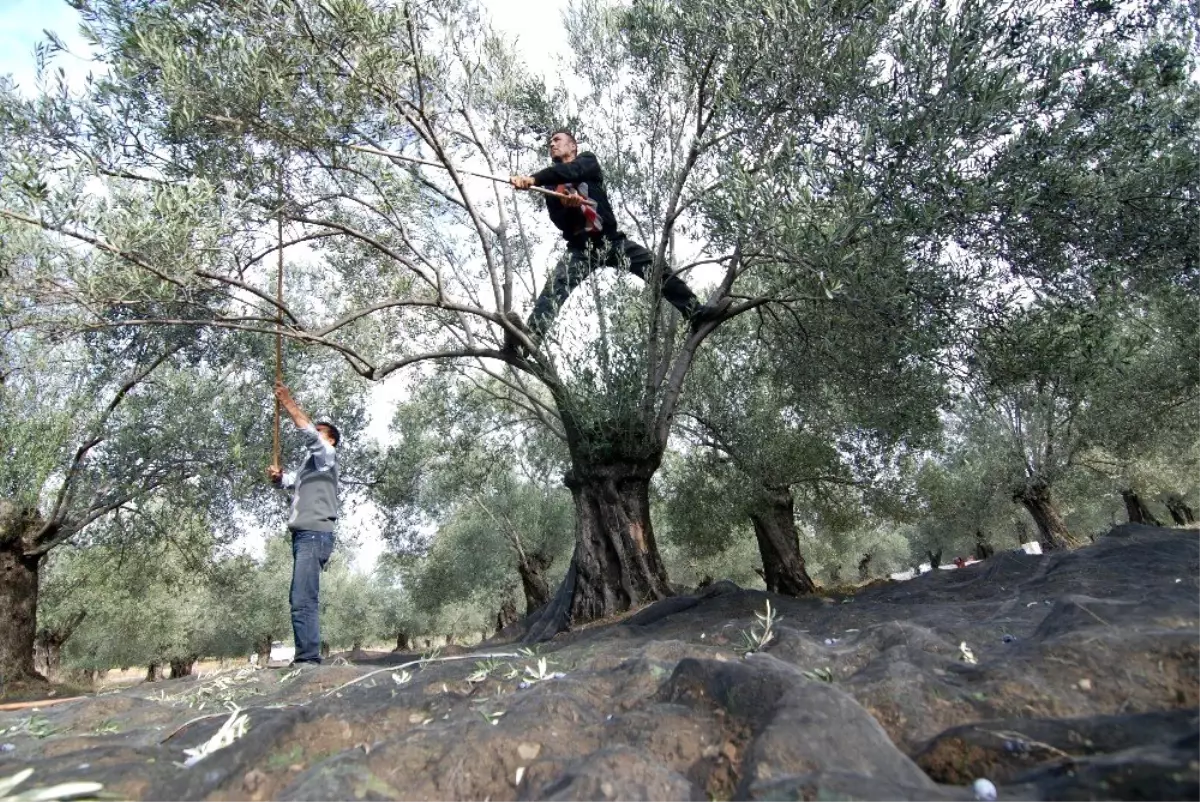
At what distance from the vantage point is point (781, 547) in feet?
52.4

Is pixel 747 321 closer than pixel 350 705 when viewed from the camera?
No

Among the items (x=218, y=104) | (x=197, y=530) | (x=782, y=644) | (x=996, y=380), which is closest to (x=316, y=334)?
(x=218, y=104)

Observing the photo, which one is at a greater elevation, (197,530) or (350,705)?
(197,530)

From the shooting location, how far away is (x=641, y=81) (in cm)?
1134

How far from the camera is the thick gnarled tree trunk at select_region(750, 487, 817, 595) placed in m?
16.0

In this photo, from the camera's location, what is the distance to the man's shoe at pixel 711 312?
34.1 ft

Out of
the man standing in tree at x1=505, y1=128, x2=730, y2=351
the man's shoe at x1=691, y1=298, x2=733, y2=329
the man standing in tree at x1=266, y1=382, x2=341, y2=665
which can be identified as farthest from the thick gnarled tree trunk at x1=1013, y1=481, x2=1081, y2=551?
the man standing in tree at x1=266, y1=382, x2=341, y2=665

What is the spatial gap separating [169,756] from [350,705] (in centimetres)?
81

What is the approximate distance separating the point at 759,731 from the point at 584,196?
799 centimetres

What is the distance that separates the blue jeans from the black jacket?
16.9 ft

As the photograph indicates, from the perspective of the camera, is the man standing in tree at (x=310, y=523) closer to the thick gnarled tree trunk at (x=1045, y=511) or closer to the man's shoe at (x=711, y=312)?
the man's shoe at (x=711, y=312)

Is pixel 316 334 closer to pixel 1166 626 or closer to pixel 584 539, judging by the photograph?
pixel 584 539

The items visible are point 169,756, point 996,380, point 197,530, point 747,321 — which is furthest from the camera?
point 197,530

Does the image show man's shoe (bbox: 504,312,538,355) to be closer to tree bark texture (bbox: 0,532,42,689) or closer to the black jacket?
the black jacket
